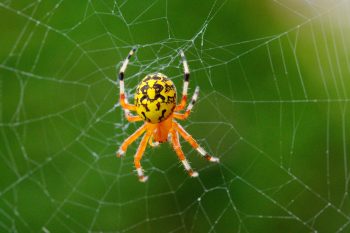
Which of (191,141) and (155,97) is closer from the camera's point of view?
(155,97)

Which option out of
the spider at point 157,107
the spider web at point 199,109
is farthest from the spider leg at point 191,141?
the spider web at point 199,109

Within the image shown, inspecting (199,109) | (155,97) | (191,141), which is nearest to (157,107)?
(155,97)

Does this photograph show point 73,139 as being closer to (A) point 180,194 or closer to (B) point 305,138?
(A) point 180,194

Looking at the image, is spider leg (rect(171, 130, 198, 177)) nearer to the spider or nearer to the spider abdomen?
the spider

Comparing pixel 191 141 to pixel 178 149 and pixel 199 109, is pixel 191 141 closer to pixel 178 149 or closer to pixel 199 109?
pixel 178 149

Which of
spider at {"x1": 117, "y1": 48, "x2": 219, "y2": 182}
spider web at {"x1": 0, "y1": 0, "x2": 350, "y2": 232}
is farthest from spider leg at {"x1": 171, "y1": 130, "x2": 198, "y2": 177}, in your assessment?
spider web at {"x1": 0, "y1": 0, "x2": 350, "y2": 232}

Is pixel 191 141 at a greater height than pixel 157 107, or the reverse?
pixel 157 107
